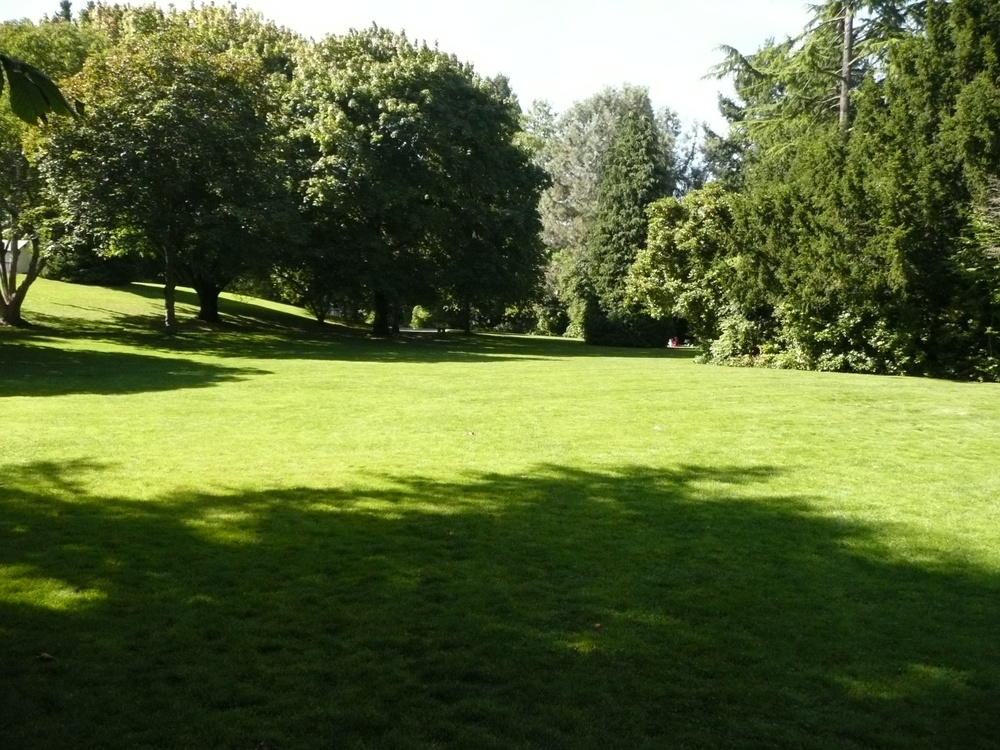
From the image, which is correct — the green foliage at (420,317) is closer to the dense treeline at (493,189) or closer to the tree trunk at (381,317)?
the dense treeline at (493,189)

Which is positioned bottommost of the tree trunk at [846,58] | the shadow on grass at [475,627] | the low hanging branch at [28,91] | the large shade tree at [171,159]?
the shadow on grass at [475,627]

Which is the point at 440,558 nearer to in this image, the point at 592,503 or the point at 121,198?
the point at 592,503

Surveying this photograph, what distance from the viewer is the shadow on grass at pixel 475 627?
3803 millimetres

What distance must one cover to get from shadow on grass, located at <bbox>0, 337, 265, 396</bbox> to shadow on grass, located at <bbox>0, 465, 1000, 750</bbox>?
8.26 meters

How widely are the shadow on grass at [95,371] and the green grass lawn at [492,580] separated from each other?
2.29 metres

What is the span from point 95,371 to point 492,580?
1519 centimetres

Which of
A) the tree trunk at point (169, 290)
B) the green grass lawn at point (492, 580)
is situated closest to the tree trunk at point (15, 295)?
the tree trunk at point (169, 290)

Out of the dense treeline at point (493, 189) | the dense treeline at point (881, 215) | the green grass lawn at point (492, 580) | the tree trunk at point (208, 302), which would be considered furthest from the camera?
the tree trunk at point (208, 302)

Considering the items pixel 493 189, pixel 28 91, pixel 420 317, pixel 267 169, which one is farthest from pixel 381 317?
pixel 28 91

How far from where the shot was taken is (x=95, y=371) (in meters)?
18.4

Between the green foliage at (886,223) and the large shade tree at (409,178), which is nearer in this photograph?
the green foliage at (886,223)

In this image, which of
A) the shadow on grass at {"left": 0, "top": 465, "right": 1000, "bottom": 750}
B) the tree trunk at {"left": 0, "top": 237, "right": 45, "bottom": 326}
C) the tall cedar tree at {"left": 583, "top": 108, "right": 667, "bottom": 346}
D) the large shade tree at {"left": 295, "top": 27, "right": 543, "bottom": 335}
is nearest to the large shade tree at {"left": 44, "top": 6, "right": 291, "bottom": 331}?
the tree trunk at {"left": 0, "top": 237, "right": 45, "bottom": 326}

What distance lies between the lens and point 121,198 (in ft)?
86.0

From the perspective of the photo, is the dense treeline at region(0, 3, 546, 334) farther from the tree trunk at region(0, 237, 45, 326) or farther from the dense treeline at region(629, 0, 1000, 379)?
the dense treeline at region(629, 0, 1000, 379)
